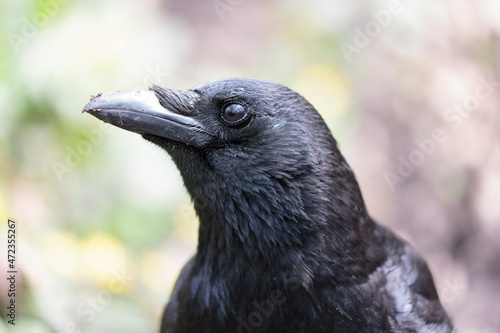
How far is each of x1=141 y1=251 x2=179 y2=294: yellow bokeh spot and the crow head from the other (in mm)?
1778

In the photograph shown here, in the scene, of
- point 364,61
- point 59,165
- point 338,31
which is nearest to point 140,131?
point 59,165

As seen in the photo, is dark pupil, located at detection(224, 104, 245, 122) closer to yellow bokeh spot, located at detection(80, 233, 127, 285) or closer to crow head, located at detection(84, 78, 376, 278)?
crow head, located at detection(84, 78, 376, 278)

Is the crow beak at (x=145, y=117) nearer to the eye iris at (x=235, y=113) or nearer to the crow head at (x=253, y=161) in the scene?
the crow head at (x=253, y=161)

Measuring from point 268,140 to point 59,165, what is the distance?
8.08 ft

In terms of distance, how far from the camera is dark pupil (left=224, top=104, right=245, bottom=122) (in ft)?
9.09

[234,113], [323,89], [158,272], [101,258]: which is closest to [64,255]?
[101,258]

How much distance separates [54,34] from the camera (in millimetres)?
4699

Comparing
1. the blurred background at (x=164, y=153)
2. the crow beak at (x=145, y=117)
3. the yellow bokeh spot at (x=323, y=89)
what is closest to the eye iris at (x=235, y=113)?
the crow beak at (x=145, y=117)

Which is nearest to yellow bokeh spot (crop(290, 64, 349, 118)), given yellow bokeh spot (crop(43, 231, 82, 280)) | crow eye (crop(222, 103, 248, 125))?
yellow bokeh spot (crop(43, 231, 82, 280))

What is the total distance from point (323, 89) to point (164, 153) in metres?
1.74

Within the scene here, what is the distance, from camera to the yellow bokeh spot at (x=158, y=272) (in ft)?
14.9

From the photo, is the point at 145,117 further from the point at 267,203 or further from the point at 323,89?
the point at 323,89

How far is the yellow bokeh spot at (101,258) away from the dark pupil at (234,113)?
1.93 m

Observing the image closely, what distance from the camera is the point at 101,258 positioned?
14.2 feet
